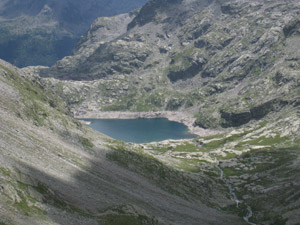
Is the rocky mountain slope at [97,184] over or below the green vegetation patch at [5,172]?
over

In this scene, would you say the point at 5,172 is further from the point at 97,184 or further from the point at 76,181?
the point at 97,184

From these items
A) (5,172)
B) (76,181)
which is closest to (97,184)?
(76,181)

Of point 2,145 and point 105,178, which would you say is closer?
point 2,145

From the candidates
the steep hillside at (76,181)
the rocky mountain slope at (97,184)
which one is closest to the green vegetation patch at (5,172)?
the steep hillside at (76,181)

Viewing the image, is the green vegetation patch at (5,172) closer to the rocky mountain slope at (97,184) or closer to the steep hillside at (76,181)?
the steep hillside at (76,181)

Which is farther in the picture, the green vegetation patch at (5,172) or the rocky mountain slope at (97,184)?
the rocky mountain slope at (97,184)

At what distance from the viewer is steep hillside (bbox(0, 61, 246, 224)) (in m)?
57.2

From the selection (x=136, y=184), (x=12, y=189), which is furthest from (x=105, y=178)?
(x=12, y=189)

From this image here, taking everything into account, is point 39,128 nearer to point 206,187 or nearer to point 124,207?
point 124,207

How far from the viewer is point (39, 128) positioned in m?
97.2

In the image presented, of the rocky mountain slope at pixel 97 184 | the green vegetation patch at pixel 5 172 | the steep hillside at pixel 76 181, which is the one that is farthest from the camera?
the rocky mountain slope at pixel 97 184

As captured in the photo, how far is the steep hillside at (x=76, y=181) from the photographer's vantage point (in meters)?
57.2

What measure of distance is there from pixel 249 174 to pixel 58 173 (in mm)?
107149

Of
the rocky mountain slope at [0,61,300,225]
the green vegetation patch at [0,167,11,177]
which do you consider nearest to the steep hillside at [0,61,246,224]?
the green vegetation patch at [0,167,11,177]
